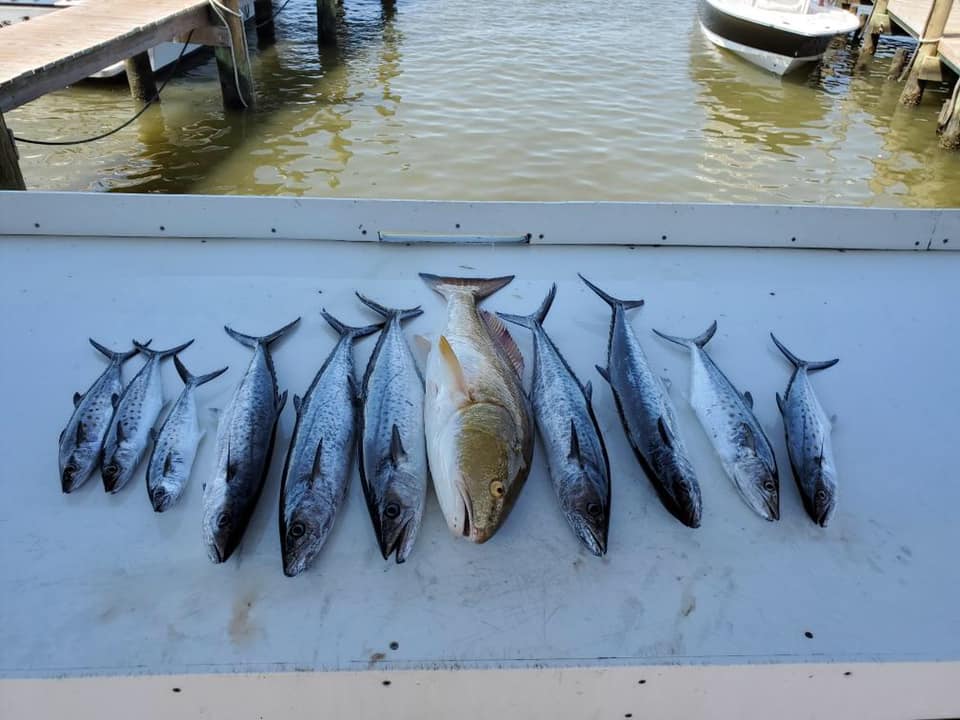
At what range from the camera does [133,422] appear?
2287 millimetres

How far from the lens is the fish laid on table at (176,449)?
2.04 metres

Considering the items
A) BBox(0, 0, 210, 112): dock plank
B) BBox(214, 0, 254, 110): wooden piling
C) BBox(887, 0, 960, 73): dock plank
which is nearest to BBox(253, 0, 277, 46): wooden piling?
BBox(214, 0, 254, 110): wooden piling

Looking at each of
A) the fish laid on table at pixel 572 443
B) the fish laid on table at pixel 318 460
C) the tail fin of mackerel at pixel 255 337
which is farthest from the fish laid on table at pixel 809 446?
the tail fin of mackerel at pixel 255 337

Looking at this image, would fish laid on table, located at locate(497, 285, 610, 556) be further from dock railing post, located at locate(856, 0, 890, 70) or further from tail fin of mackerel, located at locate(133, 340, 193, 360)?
dock railing post, located at locate(856, 0, 890, 70)

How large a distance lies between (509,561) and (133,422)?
143 centimetres

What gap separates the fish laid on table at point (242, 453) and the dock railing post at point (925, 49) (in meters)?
13.4

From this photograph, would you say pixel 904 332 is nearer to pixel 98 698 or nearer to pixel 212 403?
pixel 212 403

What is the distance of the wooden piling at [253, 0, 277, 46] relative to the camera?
13695mm

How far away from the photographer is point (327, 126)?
10.0 meters

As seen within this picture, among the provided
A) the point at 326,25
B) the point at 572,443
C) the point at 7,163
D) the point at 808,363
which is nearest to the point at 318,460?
the point at 572,443

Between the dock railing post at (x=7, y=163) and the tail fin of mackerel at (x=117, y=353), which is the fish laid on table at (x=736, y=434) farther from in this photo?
the dock railing post at (x=7, y=163)

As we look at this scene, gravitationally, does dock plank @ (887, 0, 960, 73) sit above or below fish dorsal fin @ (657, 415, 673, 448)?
above

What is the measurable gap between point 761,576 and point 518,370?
1.13 metres

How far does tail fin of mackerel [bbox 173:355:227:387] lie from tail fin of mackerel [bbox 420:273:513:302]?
3.31 feet
